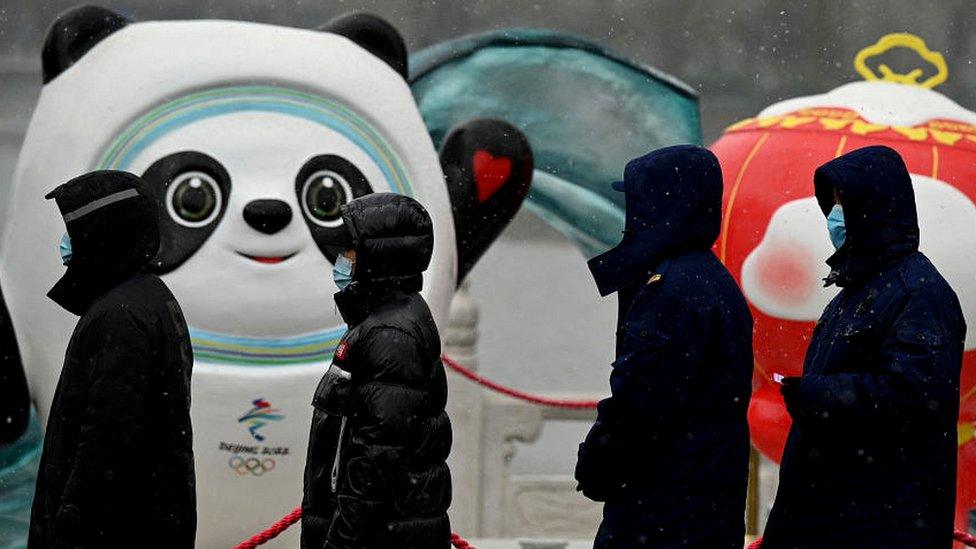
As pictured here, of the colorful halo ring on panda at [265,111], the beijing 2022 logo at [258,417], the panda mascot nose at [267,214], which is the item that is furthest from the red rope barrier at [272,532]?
the panda mascot nose at [267,214]

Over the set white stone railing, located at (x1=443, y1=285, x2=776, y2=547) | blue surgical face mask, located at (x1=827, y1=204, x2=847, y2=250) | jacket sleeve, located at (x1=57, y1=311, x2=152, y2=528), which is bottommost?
white stone railing, located at (x1=443, y1=285, x2=776, y2=547)

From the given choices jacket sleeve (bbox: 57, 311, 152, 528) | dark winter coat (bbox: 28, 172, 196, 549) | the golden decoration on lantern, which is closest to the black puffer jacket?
dark winter coat (bbox: 28, 172, 196, 549)

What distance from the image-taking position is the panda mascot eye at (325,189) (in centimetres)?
547

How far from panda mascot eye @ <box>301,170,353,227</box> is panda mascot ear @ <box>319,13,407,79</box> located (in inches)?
23.7

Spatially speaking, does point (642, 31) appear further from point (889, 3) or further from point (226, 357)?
point (226, 357)

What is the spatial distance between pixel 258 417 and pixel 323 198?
699mm

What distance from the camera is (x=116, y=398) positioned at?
12.2 ft

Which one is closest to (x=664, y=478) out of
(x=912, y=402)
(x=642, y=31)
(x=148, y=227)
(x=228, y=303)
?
(x=912, y=402)

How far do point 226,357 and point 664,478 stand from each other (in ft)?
6.21

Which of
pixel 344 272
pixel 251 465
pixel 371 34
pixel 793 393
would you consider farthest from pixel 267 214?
pixel 793 393

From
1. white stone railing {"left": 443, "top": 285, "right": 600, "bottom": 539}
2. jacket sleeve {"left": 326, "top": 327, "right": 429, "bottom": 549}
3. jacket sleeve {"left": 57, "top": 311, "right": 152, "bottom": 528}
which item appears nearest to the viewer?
jacket sleeve {"left": 57, "top": 311, "right": 152, "bottom": 528}

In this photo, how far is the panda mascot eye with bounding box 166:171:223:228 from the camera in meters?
5.40

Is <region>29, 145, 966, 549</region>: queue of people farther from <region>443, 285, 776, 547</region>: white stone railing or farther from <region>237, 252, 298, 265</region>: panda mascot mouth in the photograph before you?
<region>443, 285, 776, 547</region>: white stone railing

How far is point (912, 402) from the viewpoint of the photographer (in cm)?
370
